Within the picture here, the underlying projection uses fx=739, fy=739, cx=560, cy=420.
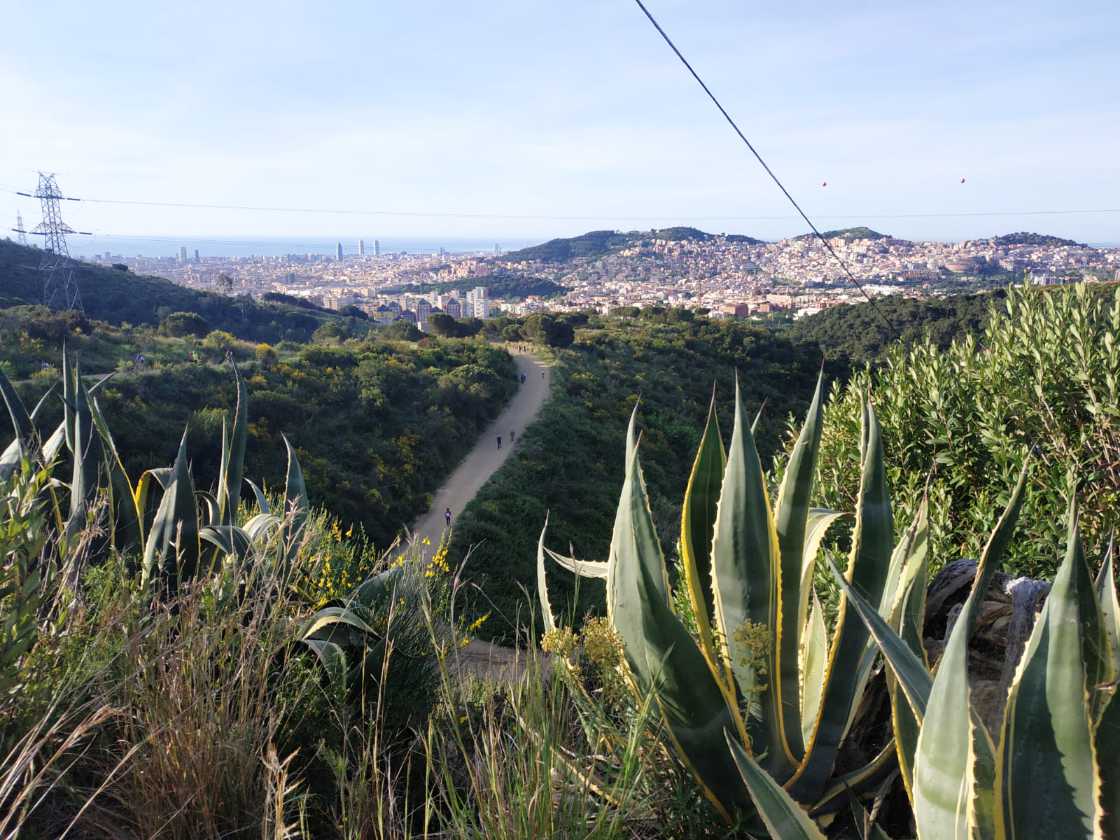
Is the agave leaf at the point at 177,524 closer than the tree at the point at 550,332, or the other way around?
the agave leaf at the point at 177,524

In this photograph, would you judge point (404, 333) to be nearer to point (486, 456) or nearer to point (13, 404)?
point (486, 456)

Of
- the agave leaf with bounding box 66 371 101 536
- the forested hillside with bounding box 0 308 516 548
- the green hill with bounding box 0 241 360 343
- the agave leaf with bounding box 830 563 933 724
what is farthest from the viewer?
the green hill with bounding box 0 241 360 343

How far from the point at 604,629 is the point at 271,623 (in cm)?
107

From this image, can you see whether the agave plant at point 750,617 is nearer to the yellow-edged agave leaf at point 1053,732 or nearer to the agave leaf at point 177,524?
the yellow-edged agave leaf at point 1053,732

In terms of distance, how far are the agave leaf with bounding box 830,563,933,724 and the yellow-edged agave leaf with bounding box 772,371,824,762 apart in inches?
24.3

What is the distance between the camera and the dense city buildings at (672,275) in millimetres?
59906

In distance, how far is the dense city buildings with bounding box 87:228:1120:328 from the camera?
59.9 meters

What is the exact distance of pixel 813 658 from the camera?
2.16 metres

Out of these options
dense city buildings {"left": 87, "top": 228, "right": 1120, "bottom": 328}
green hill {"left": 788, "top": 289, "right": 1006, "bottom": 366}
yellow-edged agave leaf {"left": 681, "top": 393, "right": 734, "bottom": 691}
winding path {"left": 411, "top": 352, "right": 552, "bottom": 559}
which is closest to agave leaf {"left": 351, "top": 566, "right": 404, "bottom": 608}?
yellow-edged agave leaf {"left": 681, "top": 393, "right": 734, "bottom": 691}

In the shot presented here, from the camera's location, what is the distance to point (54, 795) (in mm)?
1767

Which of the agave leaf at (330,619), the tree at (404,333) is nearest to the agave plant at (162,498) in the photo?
the agave leaf at (330,619)

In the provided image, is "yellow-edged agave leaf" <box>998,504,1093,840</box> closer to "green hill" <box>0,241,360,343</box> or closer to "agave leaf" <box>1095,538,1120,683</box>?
"agave leaf" <box>1095,538,1120,683</box>

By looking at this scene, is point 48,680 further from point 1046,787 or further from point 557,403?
point 557,403

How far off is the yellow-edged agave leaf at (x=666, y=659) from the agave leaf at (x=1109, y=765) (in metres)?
0.81
